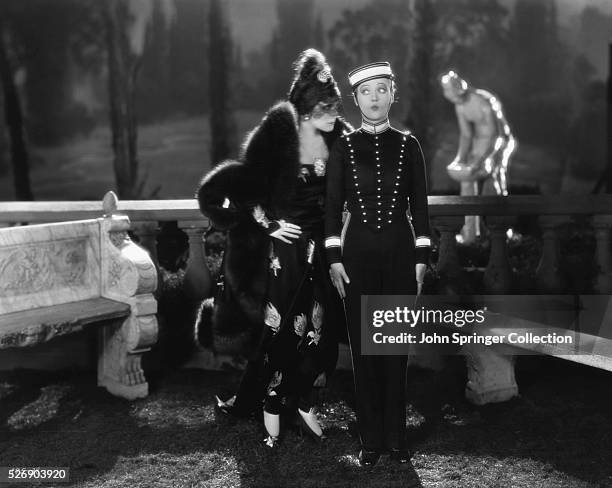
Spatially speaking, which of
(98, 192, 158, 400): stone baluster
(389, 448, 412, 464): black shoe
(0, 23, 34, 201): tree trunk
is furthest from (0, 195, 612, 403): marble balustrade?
(0, 23, 34, 201): tree trunk

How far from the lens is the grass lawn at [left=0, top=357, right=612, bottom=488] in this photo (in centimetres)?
338

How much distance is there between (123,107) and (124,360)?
299 inches

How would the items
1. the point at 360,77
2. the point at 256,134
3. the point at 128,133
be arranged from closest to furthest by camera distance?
the point at 360,77 < the point at 256,134 < the point at 128,133

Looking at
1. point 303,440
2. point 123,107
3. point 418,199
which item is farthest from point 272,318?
point 123,107

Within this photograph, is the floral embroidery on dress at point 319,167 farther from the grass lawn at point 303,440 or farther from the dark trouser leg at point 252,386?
the grass lawn at point 303,440

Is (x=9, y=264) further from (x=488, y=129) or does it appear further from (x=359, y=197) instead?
(x=488, y=129)

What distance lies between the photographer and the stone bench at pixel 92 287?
4070mm

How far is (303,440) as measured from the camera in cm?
373

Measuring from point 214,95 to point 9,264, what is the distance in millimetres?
7620

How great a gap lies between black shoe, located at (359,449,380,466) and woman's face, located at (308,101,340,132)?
1446 mm

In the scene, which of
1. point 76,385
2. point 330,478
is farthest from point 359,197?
point 76,385

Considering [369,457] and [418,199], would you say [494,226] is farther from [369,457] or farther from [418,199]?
[369,457]

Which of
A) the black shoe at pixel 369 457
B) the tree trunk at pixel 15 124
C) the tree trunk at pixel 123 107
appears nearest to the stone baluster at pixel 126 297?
the black shoe at pixel 369 457

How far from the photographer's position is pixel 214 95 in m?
11.3
